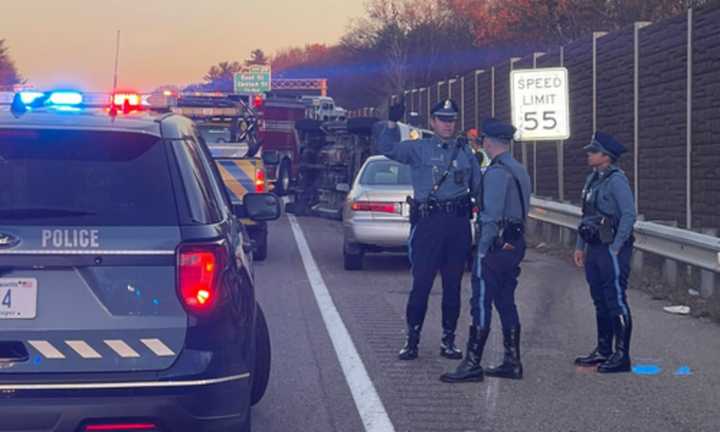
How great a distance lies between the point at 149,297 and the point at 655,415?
3758 millimetres

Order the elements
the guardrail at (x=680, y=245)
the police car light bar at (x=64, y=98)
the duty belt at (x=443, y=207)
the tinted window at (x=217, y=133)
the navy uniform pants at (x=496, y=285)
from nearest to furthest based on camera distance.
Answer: the police car light bar at (x=64, y=98)
the navy uniform pants at (x=496, y=285)
the duty belt at (x=443, y=207)
the guardrail at (x=680, y=245)
the tinted window at (x=217, y=133)

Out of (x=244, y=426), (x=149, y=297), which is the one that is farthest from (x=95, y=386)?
(x=244, y=426)

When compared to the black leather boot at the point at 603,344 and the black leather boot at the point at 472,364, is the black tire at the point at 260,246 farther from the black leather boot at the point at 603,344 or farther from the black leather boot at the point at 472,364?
the black leather boot at the point at 472,364

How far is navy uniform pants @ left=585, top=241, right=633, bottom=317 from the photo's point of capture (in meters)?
9.00

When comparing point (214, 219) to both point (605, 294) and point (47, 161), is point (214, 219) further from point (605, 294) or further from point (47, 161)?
point (605, 294)

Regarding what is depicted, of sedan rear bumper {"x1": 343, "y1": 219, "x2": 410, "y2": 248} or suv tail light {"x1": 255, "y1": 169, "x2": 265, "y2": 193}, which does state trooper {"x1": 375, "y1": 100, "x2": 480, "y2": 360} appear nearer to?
sedan rear bumper {"x1": 343, "y1": 219, "x2": 410, "y2": 248}

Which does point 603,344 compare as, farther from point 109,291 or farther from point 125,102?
point 109,291

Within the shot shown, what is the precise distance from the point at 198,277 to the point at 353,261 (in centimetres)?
1067

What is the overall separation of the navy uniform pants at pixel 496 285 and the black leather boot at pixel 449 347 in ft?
2.77

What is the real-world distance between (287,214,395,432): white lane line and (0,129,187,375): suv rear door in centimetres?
242

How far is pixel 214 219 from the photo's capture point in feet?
17.5

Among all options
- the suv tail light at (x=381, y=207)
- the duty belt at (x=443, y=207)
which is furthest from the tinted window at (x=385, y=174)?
the duty belt at (x=443, y=207)

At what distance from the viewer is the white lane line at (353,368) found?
7.30 m

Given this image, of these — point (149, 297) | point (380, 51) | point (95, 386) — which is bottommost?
point (95, 386)
